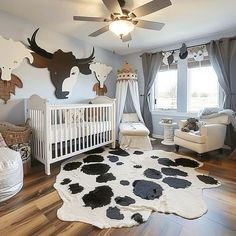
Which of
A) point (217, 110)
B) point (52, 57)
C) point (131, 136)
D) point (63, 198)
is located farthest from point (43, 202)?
point (217, 110)

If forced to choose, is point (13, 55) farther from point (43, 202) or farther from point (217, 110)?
point (217, 110)

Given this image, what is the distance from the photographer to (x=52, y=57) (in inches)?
128

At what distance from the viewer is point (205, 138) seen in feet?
9.62

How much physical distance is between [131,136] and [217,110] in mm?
1697

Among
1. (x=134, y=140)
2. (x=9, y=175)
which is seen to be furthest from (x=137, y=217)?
(x=134, y=140)

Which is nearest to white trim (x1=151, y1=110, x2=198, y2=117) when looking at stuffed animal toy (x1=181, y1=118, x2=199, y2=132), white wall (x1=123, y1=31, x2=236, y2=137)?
white wall (x1=123, y1=31, x2=236, y2=137)

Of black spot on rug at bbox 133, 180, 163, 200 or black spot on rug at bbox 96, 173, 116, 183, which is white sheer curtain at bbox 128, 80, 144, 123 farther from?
black spot on rug at bbox 133, 180, 163, 200

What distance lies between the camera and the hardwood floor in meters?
1.40

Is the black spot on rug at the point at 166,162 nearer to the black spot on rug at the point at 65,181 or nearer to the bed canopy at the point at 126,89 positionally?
the black spot on rug at the point at 65,181

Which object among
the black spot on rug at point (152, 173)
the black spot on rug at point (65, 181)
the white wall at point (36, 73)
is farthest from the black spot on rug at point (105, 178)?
the white wall at point (36, 73)

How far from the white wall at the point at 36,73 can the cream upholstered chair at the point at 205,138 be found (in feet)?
7.43

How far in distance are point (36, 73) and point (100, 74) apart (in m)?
1.58

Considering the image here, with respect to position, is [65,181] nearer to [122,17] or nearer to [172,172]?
[172,172]

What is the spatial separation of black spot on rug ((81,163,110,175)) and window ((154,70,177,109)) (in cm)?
248
